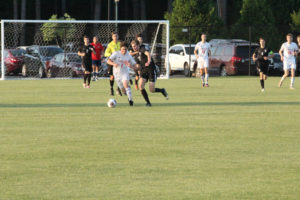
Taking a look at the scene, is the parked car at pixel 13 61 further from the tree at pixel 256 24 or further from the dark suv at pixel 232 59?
the tree at pixel 256 24

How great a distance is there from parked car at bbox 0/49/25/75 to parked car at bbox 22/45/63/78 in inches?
10.4

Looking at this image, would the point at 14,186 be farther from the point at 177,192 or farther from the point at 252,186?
the point at 252,186

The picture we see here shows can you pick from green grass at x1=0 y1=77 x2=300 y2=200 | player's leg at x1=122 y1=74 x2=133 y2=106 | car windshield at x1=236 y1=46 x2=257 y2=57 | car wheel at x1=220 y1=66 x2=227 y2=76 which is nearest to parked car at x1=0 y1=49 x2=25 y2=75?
car wheel at x1=220 y1=66 x2=227 y2=76

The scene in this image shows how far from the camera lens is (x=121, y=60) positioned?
20375 millimetres

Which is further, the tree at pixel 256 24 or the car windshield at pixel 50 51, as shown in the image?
the tree at pixel 256 24

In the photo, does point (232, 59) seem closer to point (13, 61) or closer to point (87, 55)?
point (13, 61)

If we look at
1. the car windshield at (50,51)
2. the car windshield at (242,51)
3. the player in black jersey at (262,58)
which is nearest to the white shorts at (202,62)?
the player in black jersey at (262,58)

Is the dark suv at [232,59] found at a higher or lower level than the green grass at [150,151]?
higher

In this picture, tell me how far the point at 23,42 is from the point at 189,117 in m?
39.6

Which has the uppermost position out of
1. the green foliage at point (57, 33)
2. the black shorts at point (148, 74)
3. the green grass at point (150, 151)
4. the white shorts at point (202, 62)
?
the green foliage at point (57, 33)

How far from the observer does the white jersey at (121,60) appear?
20250 millimetres

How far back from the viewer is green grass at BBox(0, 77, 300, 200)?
8453mm

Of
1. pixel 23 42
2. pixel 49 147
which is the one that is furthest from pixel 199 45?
pixel 23 42

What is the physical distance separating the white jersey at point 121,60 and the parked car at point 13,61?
2182 centimetres
